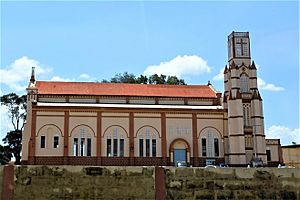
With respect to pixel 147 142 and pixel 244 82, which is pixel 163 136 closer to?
pixel 147 142

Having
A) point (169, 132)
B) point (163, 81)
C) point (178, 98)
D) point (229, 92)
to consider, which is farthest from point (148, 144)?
Result: point (163, 81)

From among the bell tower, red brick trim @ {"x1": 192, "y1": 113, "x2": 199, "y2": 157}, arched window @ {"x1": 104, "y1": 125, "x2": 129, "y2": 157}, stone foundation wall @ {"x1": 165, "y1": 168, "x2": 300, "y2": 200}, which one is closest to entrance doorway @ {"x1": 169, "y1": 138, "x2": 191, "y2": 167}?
red brick trim @ {"x1": 192, "y1": 113, "x2": 199, "y2": 157}

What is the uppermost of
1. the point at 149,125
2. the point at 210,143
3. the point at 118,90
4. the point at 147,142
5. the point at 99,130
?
the point at 118,90

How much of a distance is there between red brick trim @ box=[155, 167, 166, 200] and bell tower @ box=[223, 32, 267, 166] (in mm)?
28276

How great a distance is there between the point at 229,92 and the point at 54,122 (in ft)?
63.7

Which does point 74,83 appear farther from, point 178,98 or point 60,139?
point 178,98

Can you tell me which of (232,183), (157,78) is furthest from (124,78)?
(232,183)

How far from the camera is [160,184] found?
20422 millimetres

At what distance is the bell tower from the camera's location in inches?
1885

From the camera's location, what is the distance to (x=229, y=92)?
Answer: 5050 cm

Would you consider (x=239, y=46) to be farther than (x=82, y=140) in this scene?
Yes

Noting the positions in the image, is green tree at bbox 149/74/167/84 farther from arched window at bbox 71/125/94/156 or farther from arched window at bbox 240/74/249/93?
arched window at bbox 71/125/94/156

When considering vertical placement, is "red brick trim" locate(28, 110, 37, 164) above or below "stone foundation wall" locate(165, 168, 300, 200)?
above

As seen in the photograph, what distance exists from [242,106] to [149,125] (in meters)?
10.5
